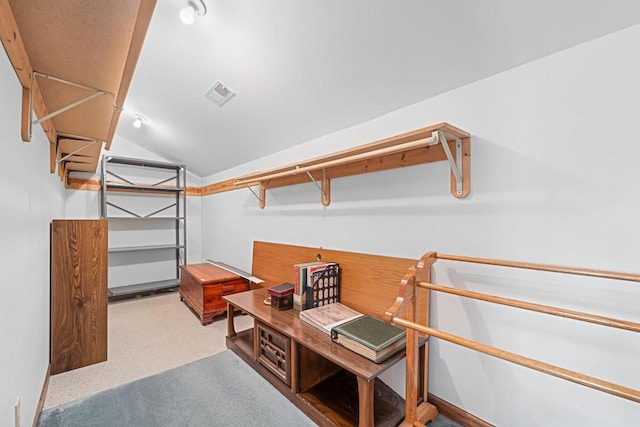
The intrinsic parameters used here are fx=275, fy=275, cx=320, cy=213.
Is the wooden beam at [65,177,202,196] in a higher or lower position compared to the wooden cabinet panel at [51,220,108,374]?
higher

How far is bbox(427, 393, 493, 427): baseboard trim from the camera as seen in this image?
1413 millimetres

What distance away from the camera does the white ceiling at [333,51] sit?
3.79ft

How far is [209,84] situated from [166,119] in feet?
3.89

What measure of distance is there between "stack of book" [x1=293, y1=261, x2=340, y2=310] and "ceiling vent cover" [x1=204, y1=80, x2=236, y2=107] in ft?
5.17

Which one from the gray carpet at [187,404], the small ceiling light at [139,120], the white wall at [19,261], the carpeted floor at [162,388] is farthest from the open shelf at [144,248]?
the gray carpet at [187,404]

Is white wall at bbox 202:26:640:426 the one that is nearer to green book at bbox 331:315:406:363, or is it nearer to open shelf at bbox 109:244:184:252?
green book at bbox 331:315:406:363

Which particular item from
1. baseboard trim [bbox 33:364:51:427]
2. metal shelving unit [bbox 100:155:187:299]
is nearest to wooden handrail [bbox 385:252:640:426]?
baseboard trim [bbox 33:364:51:427]

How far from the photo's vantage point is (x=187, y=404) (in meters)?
1.69

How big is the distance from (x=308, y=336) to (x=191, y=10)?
6.55 feet

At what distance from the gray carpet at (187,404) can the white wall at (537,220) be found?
79 cm

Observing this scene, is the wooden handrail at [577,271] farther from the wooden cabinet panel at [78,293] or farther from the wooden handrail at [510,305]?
the wooden cabinet panel at [78,293]

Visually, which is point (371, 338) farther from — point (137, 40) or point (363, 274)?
point (137, 40)

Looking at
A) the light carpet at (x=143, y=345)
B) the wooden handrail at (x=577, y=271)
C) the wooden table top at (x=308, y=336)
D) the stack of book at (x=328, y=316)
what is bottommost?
the light carpet at (x=143, y=345)

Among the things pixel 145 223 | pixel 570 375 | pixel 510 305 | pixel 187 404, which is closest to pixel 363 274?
pixel 510 305
